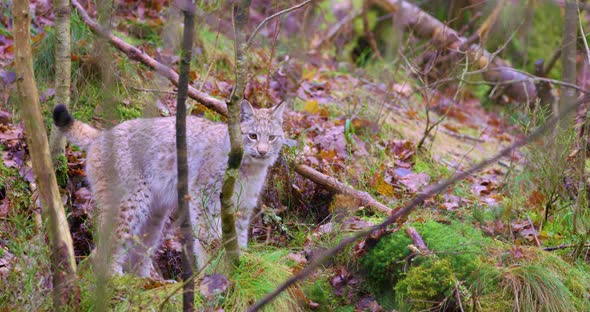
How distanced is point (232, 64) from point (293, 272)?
392 cm

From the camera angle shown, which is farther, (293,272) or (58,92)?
(58,92)

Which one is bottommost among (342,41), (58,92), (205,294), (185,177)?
(342,41)

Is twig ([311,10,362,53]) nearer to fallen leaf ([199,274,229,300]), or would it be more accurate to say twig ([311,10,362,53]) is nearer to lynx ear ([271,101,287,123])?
lynx ear ([271,101,287,123])

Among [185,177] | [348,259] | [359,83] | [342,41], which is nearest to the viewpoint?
[185,177]

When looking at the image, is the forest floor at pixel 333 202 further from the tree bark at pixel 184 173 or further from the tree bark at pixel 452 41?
the tree bark at pixel 452 41

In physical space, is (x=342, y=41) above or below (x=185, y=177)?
below

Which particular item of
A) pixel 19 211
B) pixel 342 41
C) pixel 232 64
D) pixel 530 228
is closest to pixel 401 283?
pixel 530 228

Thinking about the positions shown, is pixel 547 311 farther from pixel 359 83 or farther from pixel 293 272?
pixel 359 83

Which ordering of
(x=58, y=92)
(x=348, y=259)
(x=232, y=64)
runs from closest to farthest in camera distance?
(x=348, y=259), (x=58, y=92), (x=232, y=64)

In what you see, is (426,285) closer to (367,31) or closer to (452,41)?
(452,41)

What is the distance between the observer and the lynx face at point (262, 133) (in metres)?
5.29

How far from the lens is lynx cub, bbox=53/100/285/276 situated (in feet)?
16.1

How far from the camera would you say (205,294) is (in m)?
3.86

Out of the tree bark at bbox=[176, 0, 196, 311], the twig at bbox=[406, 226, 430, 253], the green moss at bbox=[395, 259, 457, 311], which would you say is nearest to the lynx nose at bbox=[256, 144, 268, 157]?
the twig at bbox=[406, 226, 430, 253]
